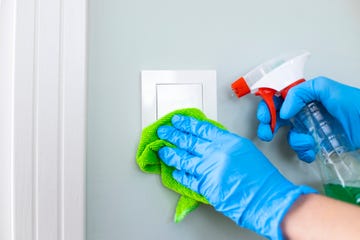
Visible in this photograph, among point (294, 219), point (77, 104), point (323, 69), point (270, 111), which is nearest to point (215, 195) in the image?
point (294, 219)

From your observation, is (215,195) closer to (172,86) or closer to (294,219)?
(294,219)

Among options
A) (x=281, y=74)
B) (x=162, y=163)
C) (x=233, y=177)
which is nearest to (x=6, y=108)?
(x=162, y=163)

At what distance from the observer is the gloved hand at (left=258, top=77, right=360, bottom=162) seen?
0.68 m

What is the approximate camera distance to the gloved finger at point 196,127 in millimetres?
650

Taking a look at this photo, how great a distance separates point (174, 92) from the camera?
28.9 inches

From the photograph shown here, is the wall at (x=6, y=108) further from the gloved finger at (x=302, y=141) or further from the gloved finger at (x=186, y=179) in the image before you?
the gloved finger at (x=302, y=141)

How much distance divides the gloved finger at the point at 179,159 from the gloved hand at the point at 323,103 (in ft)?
0.65

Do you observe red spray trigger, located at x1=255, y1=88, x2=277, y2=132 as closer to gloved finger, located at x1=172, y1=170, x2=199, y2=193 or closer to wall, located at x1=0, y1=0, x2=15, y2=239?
gloved finger, located at x1=172, y1=170, x2=199, y2=193

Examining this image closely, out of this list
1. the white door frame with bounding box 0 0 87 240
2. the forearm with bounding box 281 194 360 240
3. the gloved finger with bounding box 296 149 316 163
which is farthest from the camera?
the gloved finger with bounding box 296 149 316 163

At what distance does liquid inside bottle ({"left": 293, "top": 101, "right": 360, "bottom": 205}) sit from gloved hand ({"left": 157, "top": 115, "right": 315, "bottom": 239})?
196mm

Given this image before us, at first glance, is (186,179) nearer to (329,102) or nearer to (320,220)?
(320,220)

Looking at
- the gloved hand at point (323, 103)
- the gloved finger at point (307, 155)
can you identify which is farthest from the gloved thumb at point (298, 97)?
the gloved finger at point (307, 155)

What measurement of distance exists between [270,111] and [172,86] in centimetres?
25

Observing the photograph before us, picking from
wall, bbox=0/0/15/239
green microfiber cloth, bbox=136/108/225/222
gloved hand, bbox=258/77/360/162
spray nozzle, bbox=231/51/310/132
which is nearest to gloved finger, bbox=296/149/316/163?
gloved hand, bbox=258/77/360/162
